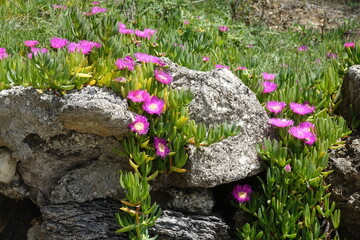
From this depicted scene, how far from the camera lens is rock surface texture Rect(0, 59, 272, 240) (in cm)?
230

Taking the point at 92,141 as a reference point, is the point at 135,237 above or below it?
below

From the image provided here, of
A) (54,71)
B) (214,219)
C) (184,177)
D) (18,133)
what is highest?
(54,71)

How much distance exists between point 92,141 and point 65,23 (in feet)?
3.91

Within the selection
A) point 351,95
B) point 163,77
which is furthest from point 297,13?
point 163,77

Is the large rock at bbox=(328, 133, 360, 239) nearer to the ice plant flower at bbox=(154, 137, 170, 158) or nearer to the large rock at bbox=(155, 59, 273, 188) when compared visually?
the large rock at bbox=(155, 59, 273, 188)

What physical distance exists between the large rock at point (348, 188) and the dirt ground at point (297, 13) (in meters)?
3.16

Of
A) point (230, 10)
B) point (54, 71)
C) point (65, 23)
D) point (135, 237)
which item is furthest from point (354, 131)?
point (230, 10)

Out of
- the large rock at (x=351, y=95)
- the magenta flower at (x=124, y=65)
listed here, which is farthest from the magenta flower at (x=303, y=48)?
the magenta flower at (x=124, y=65)

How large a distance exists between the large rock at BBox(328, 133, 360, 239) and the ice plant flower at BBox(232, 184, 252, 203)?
46cm

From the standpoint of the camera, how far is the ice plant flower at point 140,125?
2.22 meters

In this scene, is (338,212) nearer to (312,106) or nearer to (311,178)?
(311,178)

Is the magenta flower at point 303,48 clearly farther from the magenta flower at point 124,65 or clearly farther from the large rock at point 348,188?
the magenta flower at point 124,65

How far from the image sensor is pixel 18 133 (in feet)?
7.68

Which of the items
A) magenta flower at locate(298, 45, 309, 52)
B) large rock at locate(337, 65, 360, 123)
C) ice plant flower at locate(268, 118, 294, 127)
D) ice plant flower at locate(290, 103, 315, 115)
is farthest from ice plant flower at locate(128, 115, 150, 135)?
magenta flower at locate(298, 45, 309, 52)
